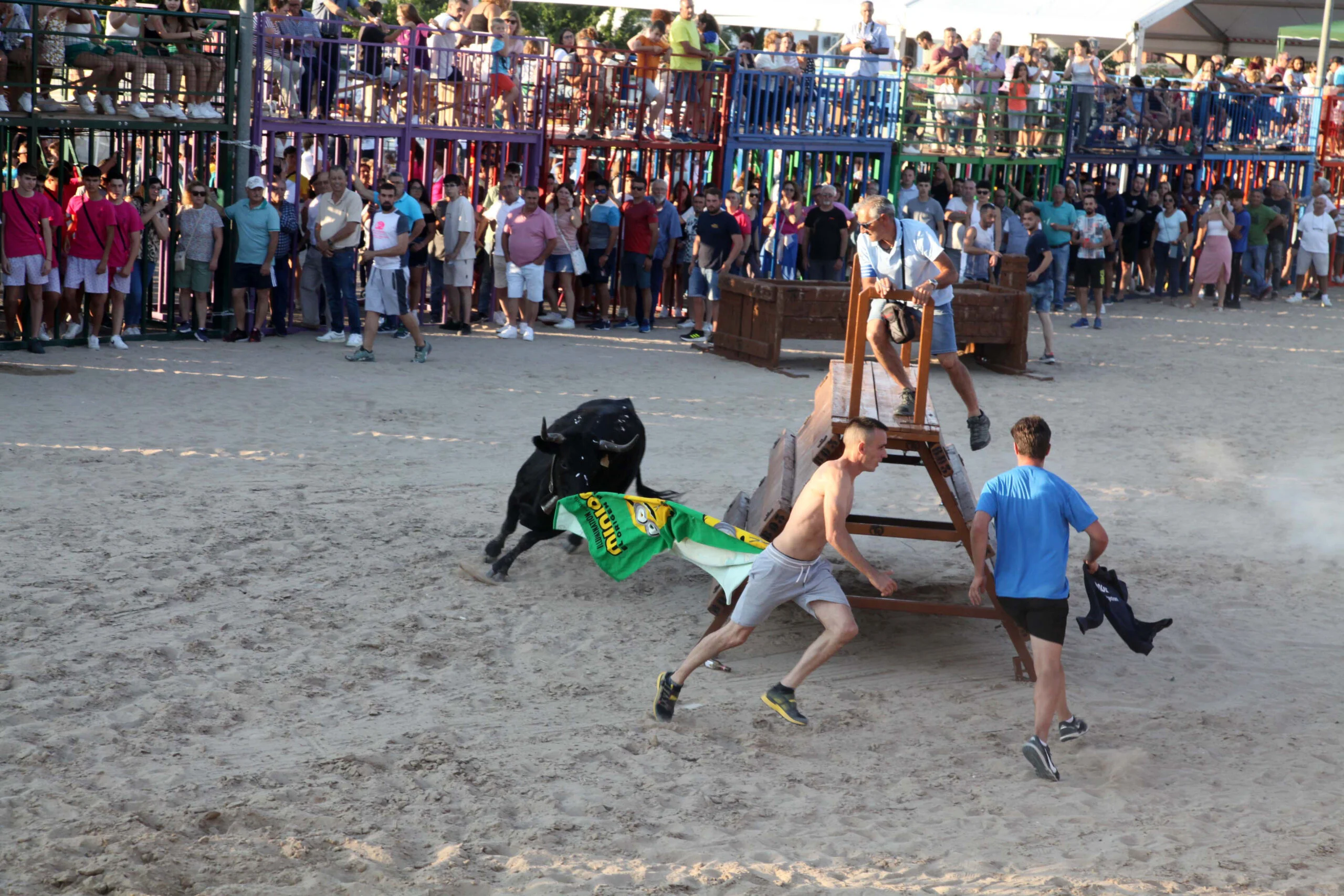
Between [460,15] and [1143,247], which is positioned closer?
[460,15]

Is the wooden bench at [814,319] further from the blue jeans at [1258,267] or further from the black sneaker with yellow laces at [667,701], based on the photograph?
the blue jeans at [1258,267]

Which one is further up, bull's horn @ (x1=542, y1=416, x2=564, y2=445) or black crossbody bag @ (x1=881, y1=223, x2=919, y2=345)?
black crossbody bag @ (x1=881, y1=223, x2=919, y2=345)

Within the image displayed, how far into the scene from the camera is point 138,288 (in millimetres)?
15086

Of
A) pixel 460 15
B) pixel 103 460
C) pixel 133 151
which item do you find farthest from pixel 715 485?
pixel 460 15

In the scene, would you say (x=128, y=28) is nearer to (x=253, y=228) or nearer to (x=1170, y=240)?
(x=253, y=228)

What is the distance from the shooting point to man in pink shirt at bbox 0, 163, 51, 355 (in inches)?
531

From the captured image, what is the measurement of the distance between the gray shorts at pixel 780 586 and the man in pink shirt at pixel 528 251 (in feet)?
35.3

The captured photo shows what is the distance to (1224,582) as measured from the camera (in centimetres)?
886

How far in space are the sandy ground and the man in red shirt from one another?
5.87 m

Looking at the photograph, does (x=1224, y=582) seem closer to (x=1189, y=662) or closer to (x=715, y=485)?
(x=1189, y=662)

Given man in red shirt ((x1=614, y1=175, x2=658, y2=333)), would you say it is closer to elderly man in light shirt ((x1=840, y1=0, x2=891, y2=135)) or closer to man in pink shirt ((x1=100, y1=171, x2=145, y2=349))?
elderly man in light shirt ((x1=840, y1=0, x2=891, y2=135))

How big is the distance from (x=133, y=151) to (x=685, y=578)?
998 cm

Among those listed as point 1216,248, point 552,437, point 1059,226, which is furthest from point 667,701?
point 1216,248

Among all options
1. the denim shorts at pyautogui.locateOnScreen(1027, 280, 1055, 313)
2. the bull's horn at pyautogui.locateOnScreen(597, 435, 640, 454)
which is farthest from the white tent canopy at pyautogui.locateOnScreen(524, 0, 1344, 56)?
the bull's horn at pyautogui.locateOnScreen(597, 435, 640, 454)
